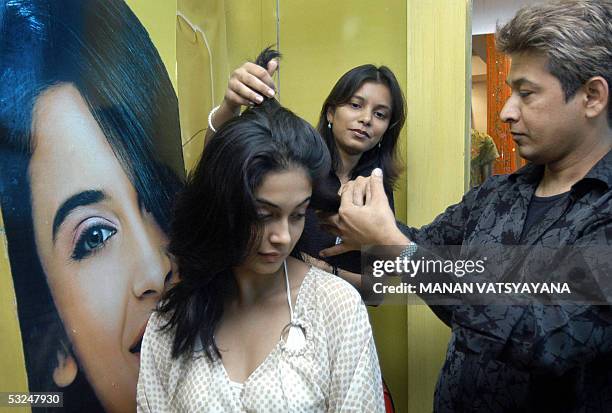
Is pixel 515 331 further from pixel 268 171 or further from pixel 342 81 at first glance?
pixel 342 81

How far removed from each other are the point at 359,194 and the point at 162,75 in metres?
0.78

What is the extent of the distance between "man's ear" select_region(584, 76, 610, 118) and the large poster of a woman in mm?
1139

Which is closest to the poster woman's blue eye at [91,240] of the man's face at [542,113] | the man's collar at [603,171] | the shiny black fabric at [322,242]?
the shiny black fabric at [322,242]

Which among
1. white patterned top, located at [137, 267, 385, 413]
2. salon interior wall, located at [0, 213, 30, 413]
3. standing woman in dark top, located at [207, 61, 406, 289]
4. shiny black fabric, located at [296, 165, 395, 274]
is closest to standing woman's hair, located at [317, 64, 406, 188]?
standing woman in dark top, located at [207, 61, 406, 289]

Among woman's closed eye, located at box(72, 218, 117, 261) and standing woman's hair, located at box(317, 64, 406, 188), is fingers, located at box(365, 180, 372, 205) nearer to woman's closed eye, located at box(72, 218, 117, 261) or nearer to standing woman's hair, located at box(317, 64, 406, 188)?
standing woman's hair, located at box(317, 64, 406, 188)

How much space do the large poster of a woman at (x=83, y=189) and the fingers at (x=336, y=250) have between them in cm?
51

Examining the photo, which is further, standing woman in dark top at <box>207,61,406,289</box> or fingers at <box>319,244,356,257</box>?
standing woman in dark top at <box>207,61,406,289</box>

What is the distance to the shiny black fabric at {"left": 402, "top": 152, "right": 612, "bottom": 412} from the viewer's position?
3.75 ft

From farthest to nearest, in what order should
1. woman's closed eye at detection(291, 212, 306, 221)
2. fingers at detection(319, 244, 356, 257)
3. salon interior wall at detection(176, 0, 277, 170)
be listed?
salon interior wall at detection(176, 0, 277, 170) < fingers at detection(319, 244, 356, 257) < woman's closed eye at detection(291, 212, 306, 221)

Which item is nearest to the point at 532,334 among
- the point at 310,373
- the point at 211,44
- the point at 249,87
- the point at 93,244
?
the point at 310,373

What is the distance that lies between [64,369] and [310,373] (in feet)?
2.25

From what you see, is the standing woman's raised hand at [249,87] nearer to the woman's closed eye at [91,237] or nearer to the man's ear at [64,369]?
the woman's closed eye at [91,237]

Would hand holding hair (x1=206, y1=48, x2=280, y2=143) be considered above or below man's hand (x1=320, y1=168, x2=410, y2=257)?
above

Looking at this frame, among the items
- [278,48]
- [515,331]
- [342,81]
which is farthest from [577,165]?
[278,48]
